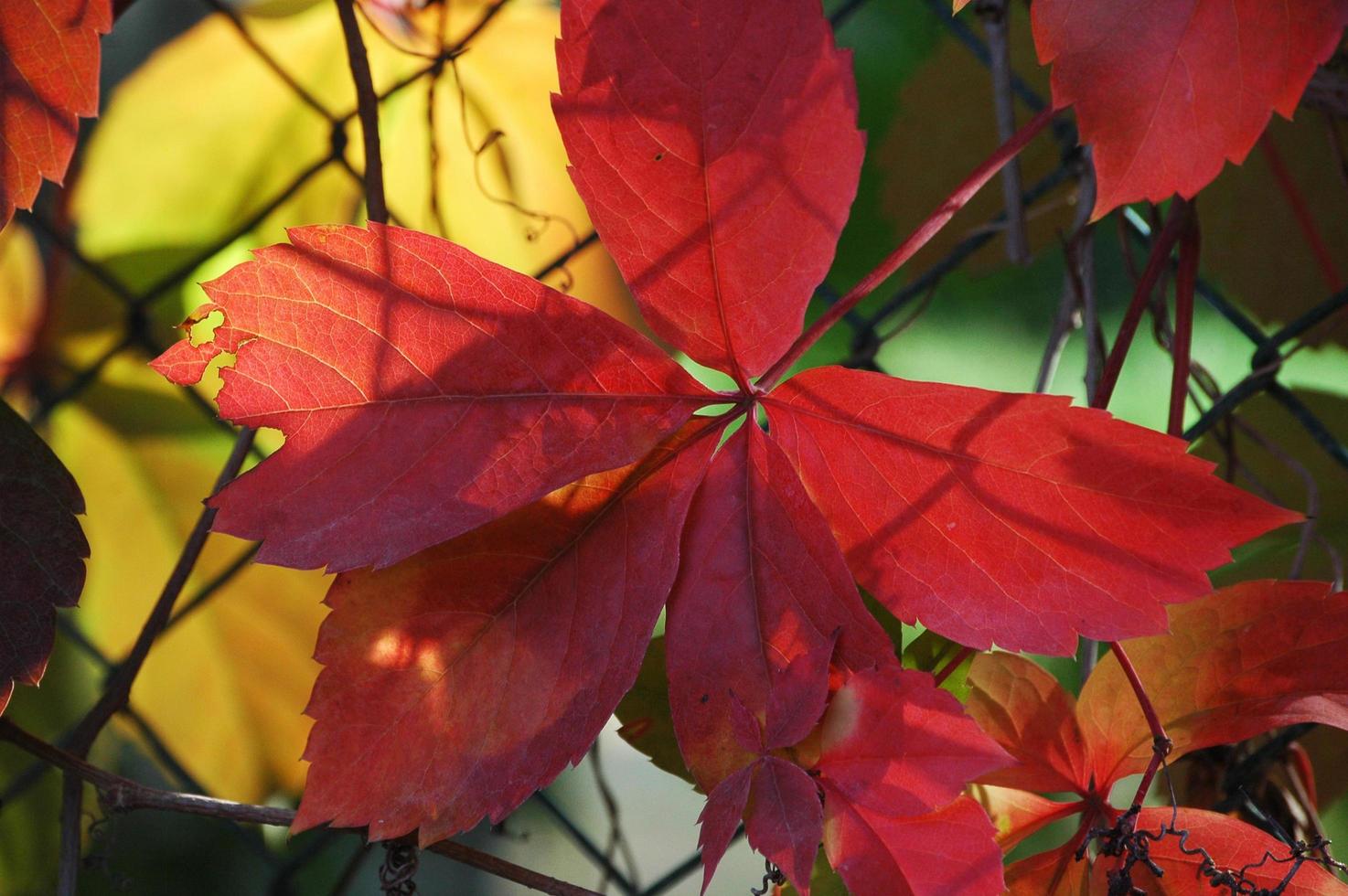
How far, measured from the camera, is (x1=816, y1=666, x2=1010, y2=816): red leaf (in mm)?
344

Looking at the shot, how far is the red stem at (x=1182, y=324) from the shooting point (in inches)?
18.7

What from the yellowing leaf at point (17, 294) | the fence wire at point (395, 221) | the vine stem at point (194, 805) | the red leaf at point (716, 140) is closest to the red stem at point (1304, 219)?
the fence wire at point (395, 221)

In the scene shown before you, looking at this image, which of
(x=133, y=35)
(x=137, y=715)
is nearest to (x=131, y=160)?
(x=133, y=35)

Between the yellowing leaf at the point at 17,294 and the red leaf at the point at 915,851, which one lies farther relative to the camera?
the yellowing leaf at the point at 17,294

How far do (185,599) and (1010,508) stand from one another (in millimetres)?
546

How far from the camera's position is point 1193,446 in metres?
0.70

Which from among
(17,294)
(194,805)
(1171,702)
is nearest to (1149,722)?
(1171,702)

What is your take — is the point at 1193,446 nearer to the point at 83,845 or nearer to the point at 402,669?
the point at 402,669

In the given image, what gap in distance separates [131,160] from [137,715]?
358 mm

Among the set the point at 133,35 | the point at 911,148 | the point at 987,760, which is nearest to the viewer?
the point at 987,760

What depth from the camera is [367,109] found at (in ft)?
1.72

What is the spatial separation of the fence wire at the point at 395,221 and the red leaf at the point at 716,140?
276mm

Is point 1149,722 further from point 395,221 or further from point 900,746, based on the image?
point 395,221

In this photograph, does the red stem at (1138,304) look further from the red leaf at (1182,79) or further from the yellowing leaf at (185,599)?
the yellowing leaf at (185,599)
